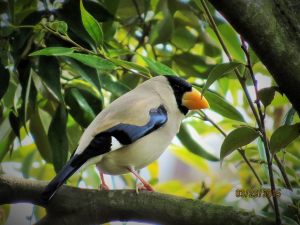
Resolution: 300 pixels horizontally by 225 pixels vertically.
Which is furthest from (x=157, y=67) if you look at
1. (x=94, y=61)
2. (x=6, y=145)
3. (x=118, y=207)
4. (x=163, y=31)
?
(x=6, y=145)

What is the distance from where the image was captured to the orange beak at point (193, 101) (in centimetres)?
152

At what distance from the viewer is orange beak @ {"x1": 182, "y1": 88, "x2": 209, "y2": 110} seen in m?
1.52

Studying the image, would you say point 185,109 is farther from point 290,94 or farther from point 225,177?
point 225,177

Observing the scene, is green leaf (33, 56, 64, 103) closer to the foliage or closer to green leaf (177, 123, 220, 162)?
the foliage

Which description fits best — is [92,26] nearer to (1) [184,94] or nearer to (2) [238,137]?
(1) [184,94]

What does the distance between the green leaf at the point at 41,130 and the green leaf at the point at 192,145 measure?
689 mm

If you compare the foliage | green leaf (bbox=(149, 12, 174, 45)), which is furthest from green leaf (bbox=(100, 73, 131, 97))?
green leaf (bbox=(149, 12, 174, 45))

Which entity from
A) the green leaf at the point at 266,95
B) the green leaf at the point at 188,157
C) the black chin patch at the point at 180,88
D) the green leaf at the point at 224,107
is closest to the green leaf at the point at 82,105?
the black chin patch at the point at 180,88

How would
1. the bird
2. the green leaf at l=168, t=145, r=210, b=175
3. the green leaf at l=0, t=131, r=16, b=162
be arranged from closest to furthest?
the bird
the green leaf at l=0, t=131, r=16, b=162
the green leaf at l=168, t=145, r=210, b=175

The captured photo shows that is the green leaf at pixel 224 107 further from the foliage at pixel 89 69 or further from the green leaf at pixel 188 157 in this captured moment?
the green leaf at pixel 188 157

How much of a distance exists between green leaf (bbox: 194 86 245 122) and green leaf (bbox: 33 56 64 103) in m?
0.63

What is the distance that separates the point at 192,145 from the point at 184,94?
279mm

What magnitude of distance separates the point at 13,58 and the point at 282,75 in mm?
1137

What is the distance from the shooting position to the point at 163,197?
3.68ft
